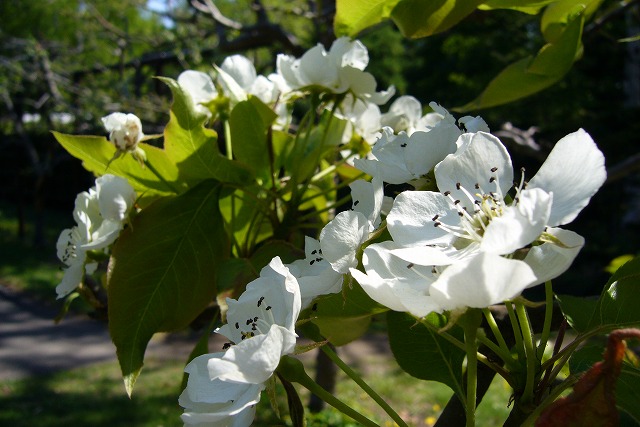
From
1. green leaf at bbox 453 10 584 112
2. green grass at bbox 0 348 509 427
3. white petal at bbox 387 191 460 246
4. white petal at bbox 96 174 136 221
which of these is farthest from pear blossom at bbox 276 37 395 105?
green grass at bbox 0 348 509 427

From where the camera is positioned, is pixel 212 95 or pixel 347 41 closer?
pixel 347 41

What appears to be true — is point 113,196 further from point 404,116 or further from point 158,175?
point 404,116

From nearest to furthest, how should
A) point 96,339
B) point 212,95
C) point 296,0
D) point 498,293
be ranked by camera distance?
point 498,293 < point 212,95 < point 296,0 < point 96,339

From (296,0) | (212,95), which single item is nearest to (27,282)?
(296,0)

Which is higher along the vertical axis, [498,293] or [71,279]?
[498,293]

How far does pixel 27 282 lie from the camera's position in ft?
23.8

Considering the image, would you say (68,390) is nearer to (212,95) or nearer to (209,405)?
(212,95)

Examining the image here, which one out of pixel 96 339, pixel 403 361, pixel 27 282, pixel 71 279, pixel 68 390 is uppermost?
pixel 403 361

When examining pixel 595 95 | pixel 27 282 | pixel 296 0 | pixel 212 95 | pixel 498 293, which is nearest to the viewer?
pixel 498 293

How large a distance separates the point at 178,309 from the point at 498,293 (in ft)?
1.55

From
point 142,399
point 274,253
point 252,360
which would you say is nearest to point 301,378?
point 252,360

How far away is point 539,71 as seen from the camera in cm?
77

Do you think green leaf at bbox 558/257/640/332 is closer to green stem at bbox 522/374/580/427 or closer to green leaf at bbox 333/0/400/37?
green stem at bbox 522/374/580/427

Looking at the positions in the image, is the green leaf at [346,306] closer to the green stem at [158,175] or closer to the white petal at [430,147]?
the white petal at [430,147]
